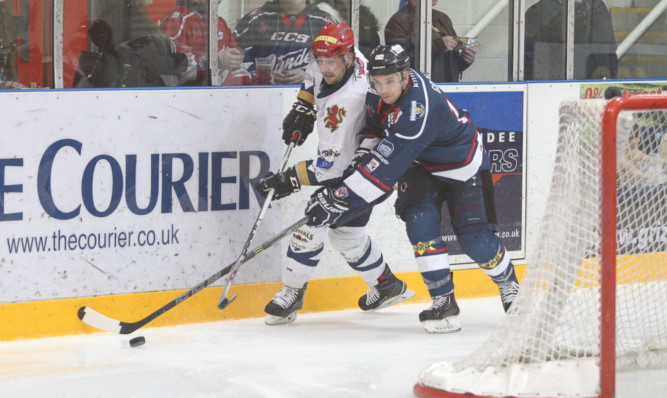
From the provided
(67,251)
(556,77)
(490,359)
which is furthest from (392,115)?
(556,77)

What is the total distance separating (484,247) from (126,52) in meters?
1.57

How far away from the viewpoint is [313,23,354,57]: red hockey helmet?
154 inches

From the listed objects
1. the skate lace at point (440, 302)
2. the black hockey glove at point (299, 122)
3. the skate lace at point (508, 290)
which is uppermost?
the black hockey glove at point (299, 122)

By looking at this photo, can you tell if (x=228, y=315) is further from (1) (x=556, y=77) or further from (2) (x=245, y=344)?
(1) (x=556, y=77)

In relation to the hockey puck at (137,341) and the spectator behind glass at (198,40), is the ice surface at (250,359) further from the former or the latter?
the spectator behind glass at (198,40)

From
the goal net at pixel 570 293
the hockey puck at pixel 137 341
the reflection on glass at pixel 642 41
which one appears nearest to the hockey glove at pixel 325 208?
the hockey puck at pixel 137 341

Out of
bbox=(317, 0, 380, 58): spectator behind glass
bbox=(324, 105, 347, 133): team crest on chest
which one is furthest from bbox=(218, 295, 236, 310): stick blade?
bbox=(317, 0, 380, 58): spectator behind glass

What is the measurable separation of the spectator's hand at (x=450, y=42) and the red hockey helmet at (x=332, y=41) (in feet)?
3.55

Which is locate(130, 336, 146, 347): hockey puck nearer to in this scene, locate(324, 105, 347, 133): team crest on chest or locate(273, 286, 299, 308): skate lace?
locate(273, 286, 299, 308): skate lace

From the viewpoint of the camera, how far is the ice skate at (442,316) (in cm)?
412

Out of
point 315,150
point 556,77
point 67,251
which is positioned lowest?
point 67,251

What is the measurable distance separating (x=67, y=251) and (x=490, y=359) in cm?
170

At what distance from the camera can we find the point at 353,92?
4.03m

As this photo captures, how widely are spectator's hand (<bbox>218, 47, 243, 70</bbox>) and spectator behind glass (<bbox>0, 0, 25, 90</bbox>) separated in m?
0.83
